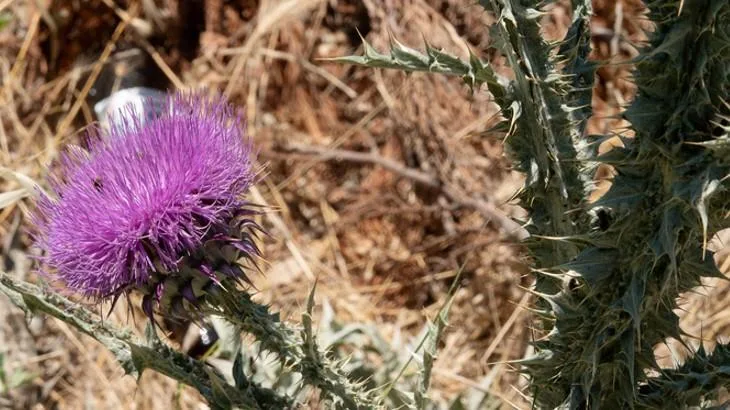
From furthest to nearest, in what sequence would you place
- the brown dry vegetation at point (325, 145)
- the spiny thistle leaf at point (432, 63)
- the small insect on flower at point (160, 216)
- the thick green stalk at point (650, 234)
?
the brown dry vegetation at point (325, 145) < the small insect on flower at point (160, 216) < the spiny thistle leaf at point (432, 63) < the thick green stalk at point (650, 234)

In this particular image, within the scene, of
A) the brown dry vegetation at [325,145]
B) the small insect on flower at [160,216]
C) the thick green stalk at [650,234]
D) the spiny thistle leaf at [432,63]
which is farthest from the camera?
the brown dry vegetation at [325,145]

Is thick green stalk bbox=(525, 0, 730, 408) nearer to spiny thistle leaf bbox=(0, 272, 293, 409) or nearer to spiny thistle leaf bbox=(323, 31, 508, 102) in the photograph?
spiny thistle leaf bbox=(323, 31, 508, 102)

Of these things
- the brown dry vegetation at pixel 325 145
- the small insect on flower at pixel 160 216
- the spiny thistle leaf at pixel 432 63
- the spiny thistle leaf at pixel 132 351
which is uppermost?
the spiny thistle leaf at pixel 432 63

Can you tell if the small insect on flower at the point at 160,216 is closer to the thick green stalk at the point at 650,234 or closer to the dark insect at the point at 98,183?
the dark insect at the point at 98,183

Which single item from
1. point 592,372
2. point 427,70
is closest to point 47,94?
point 427,70

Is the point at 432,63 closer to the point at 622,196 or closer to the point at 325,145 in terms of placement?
the point at 622,196

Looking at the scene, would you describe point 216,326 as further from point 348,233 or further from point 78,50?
point 78,50

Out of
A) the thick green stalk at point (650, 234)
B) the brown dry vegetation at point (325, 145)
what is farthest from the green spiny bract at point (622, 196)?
the brown dry vegetation at point (325, 145)
